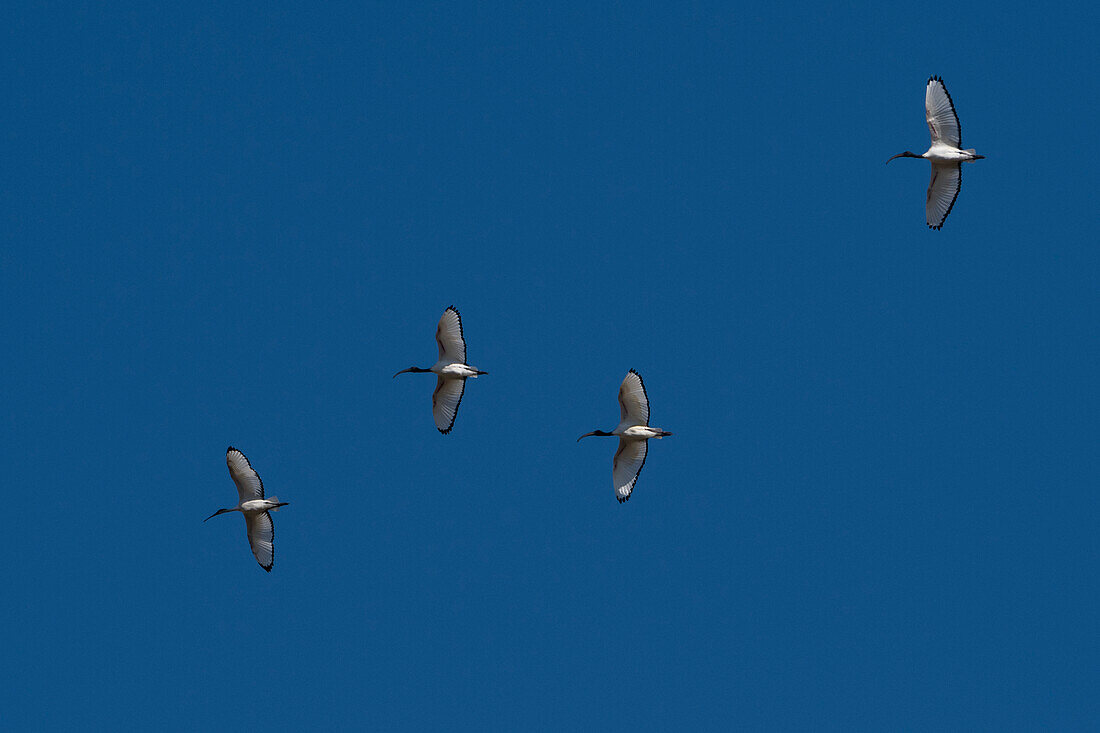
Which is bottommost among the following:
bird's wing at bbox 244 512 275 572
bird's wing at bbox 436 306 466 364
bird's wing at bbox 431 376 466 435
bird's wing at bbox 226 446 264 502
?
bird's wing at bbox 244 512 275 572

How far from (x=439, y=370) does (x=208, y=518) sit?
29.3ft

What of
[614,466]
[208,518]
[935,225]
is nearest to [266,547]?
[208,518]

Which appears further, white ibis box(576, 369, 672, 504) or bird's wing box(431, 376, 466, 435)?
bird's wing box(431, 376, 466, 435)

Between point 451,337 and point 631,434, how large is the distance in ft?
21.9

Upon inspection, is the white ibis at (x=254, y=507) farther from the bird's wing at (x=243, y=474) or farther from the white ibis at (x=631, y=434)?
the white ibis at (x=631, y=434)

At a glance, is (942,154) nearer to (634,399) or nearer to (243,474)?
(634,399)

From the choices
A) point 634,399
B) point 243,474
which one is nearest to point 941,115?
point 634,399

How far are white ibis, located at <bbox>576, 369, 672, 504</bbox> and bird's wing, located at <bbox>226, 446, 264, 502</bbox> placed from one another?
11276mm

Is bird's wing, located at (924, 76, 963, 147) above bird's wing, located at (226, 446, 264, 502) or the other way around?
above

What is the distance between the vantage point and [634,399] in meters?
60.5

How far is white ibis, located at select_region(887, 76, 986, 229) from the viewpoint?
200 feet

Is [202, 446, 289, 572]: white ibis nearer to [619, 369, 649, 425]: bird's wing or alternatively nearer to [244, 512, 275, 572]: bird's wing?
[244, 512, 275, 572]: bird's wing

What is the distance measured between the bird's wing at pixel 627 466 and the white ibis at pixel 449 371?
5.19 metres

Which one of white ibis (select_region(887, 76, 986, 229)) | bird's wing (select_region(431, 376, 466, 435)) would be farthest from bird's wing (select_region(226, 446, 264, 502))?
white ibis (select_region(887, 76, 986, 229))
